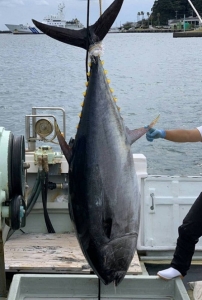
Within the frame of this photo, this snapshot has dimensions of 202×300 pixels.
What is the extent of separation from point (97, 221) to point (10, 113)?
53.1 feet

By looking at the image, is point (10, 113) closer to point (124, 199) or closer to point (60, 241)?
point (60, 241)

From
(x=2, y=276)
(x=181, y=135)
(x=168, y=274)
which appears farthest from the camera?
(x=2, y=276)

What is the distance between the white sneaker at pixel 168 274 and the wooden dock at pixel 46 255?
0.62 m

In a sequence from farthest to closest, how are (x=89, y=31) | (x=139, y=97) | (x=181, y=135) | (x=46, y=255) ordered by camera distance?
1. (x=139, y=97)
2. (x=46, y=255)
3. (x=181, y=135)
4. (x=89, y=31)

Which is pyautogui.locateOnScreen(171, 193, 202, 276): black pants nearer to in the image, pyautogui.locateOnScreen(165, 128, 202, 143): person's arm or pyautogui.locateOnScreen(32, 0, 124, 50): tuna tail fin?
pyautogui.locateOnScreen(165, 128, 202, 143): person's arm

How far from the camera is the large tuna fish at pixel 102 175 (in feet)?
6.82

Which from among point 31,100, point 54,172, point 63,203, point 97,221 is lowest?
point 31,100

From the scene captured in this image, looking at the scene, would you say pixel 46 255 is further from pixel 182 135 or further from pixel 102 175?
pixel 102 175

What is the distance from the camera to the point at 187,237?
3.27 metres

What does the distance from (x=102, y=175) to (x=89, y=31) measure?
63 centimetres

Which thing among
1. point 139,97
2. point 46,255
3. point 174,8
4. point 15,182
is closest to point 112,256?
point 15,182

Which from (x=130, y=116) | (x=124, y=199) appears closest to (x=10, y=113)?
(x=130, y=116)

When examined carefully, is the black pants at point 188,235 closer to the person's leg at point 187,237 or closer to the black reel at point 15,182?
the person's leg at point 187,237

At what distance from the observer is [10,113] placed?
703 inches
